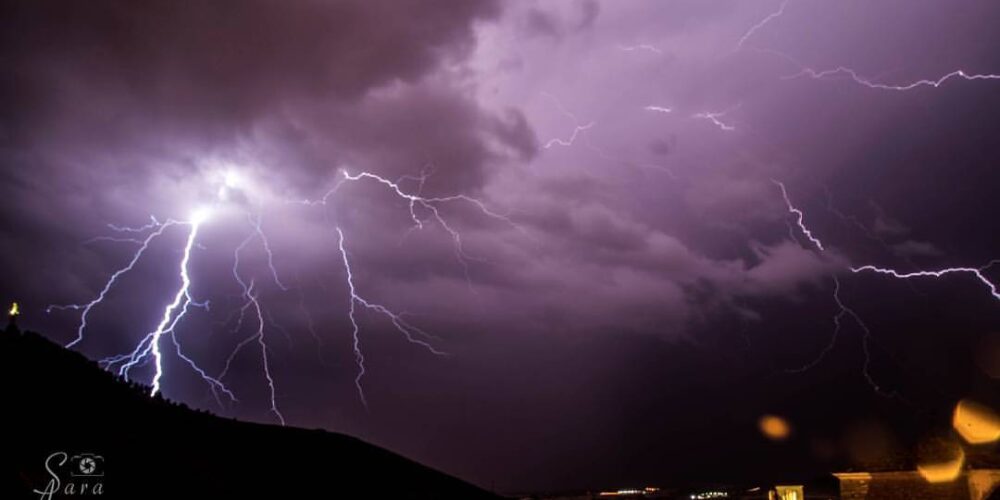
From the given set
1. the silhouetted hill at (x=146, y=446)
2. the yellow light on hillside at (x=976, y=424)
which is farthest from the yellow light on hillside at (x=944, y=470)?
the silhouetted hill at (x=146, y=446)

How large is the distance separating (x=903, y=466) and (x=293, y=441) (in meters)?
19.7

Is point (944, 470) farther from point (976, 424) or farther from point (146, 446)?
point (146, 446)

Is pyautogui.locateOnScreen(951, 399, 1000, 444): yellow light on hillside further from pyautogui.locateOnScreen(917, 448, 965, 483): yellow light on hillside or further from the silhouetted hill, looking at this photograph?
the silhouetted hill

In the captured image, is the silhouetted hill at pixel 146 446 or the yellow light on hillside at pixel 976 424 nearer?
the silhouetted hill at pixel 146 446

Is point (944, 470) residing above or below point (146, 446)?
above

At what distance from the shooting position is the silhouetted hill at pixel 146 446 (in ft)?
45.6

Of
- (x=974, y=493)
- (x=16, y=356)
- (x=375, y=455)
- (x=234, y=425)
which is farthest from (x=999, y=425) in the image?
(x=16, y=356)

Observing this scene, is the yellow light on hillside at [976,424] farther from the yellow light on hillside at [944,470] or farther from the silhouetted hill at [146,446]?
the silhouetted hill at [146,446]

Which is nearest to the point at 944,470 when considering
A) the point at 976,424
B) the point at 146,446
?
the point at 976,424

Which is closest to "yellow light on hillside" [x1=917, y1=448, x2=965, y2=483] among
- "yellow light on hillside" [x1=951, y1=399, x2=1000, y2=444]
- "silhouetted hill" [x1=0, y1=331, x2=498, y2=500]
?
"yellow light on hillside" [x1=951, y1=399, x2=1000, y2=444]

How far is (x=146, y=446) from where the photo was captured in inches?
658

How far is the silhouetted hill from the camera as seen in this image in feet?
45.6

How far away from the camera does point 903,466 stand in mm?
20562

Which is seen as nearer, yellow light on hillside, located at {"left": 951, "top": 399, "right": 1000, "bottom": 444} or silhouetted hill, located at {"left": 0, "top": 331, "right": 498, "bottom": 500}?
silhouetted hill, located at {"left": 0, "top": 331, "right": 498, "bottom": 500}
